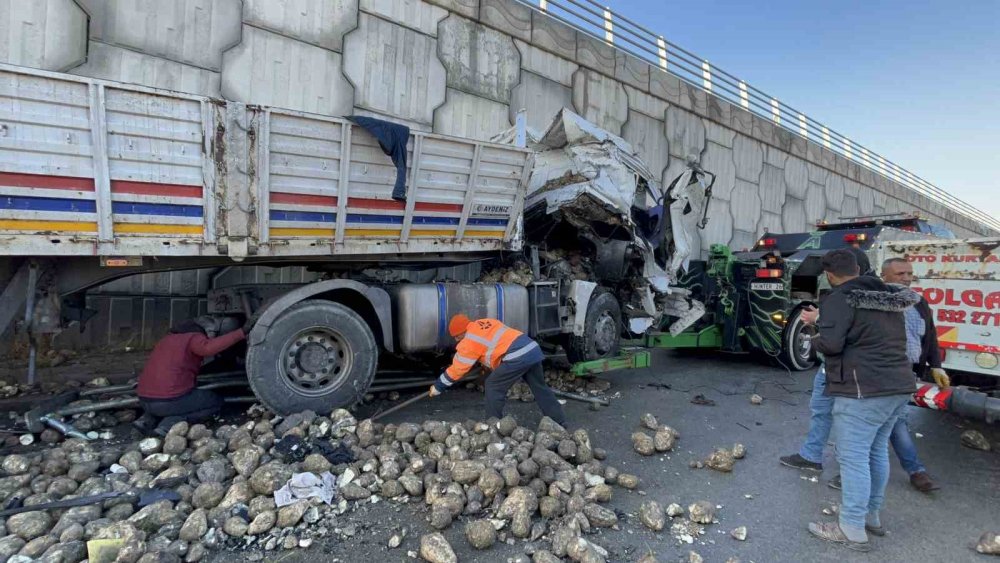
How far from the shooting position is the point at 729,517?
2984mm

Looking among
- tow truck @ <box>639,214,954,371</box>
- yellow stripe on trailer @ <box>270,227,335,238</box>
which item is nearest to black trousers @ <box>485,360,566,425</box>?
yellow stripe on trailer @ <box>270,227,335,238</box>

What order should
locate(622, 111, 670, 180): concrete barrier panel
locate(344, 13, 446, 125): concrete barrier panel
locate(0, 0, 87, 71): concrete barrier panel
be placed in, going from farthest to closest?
locate(622, 111, 670, 180): concrete barrier panel, locate(344, 13, 446, 125): concrete barrier panel, locate(0, 0, 87, 71): concrete barrier panel

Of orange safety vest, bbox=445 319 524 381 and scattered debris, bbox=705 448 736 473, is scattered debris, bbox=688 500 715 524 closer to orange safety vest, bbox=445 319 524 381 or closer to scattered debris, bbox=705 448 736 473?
scattered debris, bbox=705 448 736 473

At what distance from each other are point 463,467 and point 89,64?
20.2 feet

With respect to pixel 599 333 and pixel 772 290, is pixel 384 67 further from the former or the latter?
pixel 772 290

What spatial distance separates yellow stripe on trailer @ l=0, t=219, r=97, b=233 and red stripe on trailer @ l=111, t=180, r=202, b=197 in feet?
0.91

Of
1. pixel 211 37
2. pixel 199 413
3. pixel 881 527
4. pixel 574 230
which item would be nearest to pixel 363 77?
pixel 211 37

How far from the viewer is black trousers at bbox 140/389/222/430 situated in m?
3.84

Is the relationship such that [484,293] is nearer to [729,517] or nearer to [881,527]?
[729,517]

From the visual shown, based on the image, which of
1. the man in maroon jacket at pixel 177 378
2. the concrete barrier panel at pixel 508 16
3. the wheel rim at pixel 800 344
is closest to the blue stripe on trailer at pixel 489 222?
the man in maroon jacket at pixel 177 378

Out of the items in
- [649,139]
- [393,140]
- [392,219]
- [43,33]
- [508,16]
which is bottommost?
[392,219]

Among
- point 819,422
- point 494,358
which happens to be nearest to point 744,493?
point 819,422

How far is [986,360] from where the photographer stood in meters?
3.72

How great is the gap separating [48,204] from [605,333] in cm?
509
